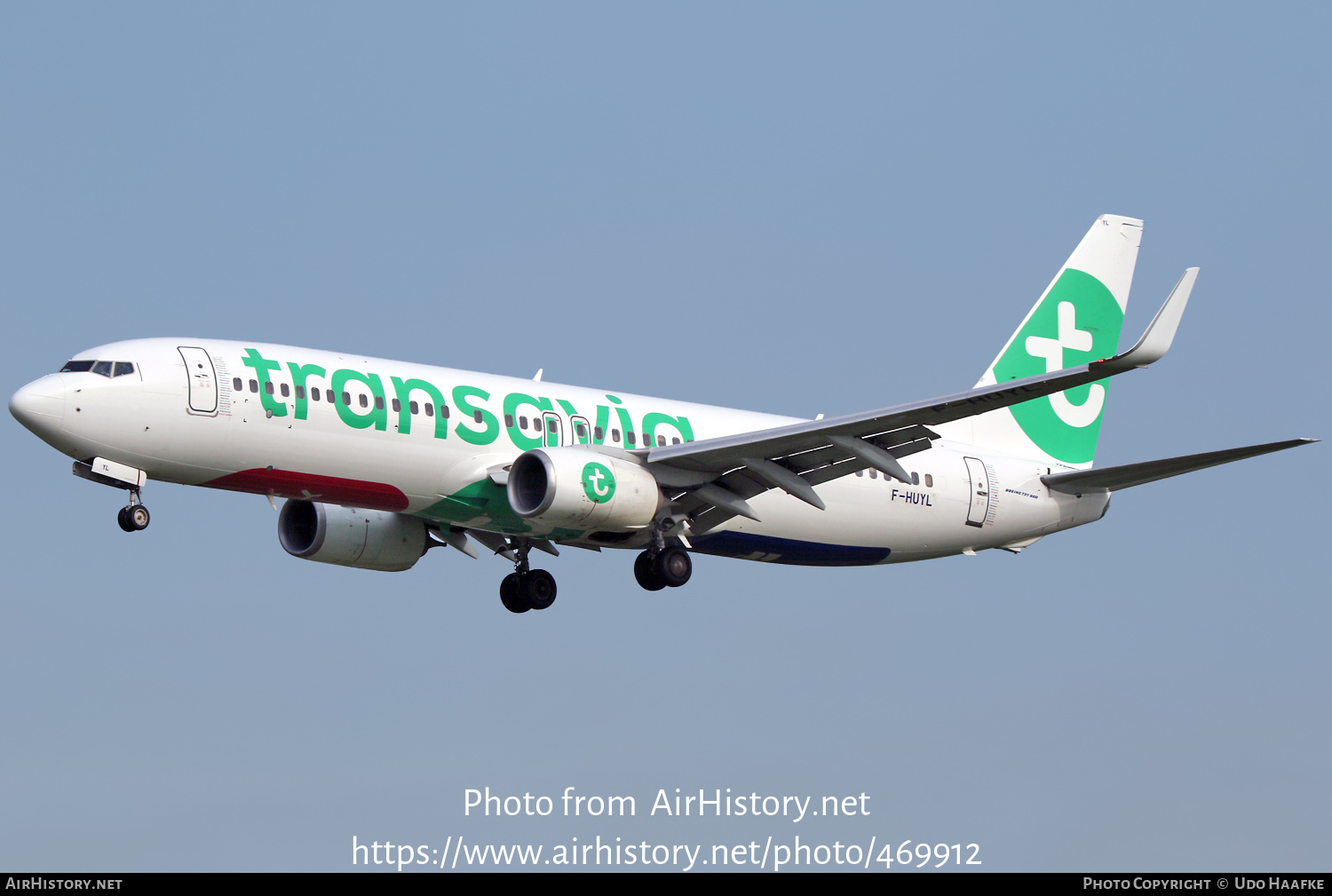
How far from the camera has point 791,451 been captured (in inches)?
1352

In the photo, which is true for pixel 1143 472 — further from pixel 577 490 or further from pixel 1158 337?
pixel 577 490

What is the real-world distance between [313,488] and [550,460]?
4.50 m

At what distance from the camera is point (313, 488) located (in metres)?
32.9

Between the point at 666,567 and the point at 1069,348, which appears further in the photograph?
the point at 1069,348

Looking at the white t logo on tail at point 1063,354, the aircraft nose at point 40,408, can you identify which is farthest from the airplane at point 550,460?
the white t logo on tail at point 1063,354

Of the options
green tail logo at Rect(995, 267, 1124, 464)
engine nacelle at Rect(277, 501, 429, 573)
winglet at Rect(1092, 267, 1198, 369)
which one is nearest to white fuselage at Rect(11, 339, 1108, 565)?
engine nacelle at Rect(277, 501, 429, 573)

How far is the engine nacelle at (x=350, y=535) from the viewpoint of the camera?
37531 mm

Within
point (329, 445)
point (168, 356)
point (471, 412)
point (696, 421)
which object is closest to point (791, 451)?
point (696, 421)

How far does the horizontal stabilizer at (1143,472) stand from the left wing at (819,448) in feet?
11.1

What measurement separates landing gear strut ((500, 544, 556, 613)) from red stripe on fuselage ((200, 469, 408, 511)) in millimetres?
5840

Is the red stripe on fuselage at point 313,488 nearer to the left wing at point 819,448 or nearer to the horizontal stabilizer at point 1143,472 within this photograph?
the left wing at point 819,448

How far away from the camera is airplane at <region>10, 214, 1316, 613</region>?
3144 cm

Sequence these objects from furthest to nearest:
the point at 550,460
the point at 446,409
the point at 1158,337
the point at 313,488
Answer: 1. the point at 446,409
2. the point at 550,460
3. the point at 313,488
4. the point at 1158,337

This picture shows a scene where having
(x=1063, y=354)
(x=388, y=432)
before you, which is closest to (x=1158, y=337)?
(x=388, y=432)
